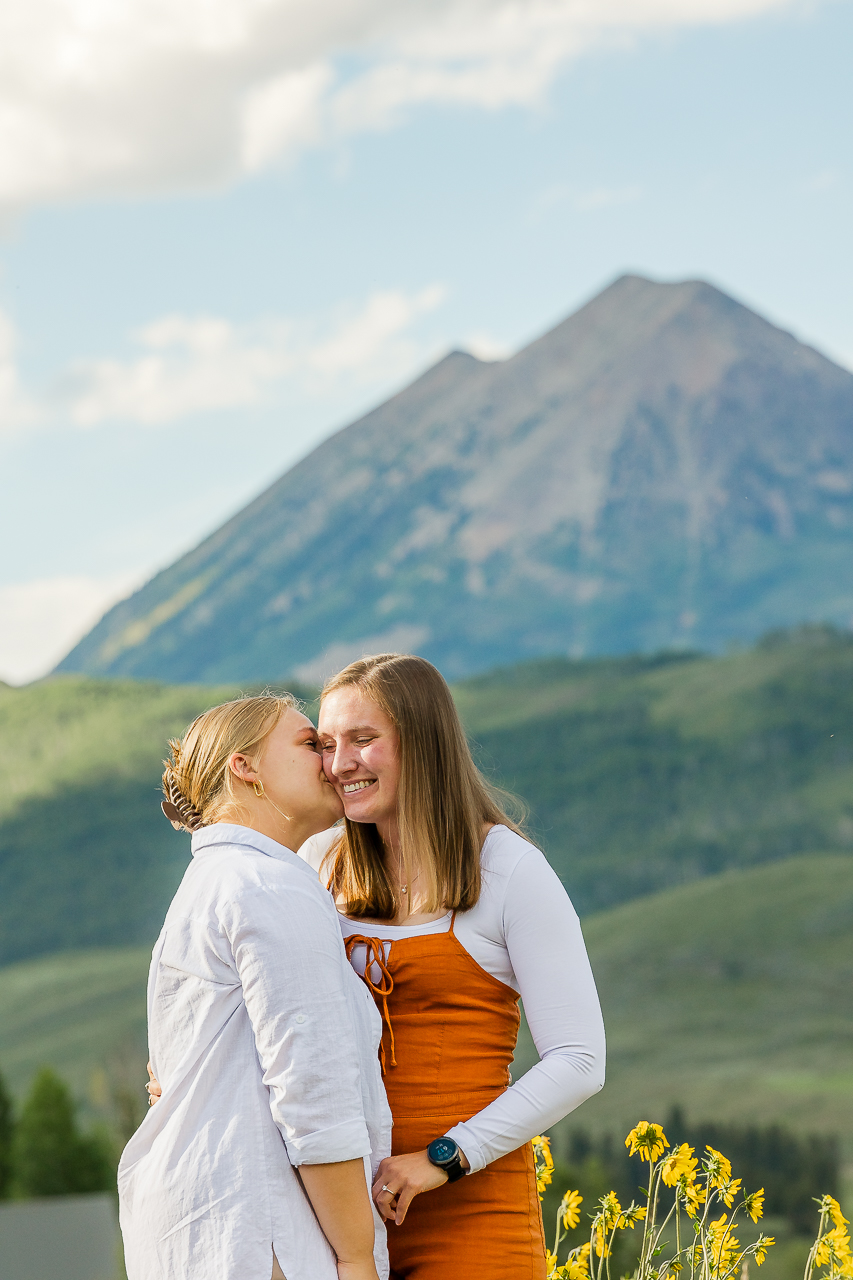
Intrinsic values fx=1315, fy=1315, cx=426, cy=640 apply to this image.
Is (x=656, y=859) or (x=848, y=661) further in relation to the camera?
(x=848, y=661)

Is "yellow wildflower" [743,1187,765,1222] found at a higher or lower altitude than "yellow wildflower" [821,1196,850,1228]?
higher

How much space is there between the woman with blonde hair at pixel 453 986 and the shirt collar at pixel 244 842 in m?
0.34

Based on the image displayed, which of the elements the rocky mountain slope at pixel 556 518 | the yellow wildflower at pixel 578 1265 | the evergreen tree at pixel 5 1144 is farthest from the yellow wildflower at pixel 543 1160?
the rocky mountain slope at pixel 556 518

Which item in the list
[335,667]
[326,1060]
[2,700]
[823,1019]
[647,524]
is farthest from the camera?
[647,524]

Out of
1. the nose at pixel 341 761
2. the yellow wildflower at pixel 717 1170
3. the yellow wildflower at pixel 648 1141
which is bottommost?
the yellow wildflower at pixel 717 1170

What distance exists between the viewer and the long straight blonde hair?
7.73ft

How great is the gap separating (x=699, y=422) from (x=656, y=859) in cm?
7303

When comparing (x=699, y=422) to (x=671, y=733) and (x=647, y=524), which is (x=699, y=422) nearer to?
(x=647, y=524)

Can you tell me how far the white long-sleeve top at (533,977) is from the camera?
7.17 feet

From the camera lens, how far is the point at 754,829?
91188 millimetres

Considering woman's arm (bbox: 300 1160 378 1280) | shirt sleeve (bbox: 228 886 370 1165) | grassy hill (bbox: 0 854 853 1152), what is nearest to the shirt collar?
shirt sleeve (bbox: 228 886 370 1165)

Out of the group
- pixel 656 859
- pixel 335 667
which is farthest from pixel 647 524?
pixel 335 667

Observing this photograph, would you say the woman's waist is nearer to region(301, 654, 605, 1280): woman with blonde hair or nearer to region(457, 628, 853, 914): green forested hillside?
region(301, 654, 605, 1280): woman with blonde hair

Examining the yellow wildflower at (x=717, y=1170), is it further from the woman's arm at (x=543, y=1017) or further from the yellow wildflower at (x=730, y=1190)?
the woman's arm at (x=543, y=1017)
